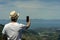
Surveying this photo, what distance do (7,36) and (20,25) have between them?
0.52m

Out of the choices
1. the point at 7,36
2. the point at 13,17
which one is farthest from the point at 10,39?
the point at 13,17

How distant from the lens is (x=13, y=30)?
9.27m

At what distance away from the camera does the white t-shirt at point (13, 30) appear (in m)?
9.18

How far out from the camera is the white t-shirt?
9180 mm

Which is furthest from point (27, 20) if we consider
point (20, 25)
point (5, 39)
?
point (5, 39)

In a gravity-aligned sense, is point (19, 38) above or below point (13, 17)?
below

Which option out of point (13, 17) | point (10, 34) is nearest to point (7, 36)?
point (10, 34)

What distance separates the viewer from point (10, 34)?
926cm

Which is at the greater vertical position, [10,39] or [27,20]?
[27,20]

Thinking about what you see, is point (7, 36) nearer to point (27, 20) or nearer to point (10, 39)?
point (10, 39)

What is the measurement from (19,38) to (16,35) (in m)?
0.13

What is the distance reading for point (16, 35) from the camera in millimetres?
9180

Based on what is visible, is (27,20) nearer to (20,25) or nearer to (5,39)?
(20,25)

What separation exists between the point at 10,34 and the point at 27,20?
68cm
